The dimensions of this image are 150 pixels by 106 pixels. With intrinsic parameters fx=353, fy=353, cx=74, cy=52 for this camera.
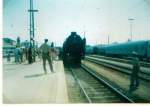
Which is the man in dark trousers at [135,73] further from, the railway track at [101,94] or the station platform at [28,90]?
the station platform at [28,90]

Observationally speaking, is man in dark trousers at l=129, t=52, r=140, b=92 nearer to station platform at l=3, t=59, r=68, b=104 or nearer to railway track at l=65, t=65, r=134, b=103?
railway track at l=65, t=65, r=134, b=103

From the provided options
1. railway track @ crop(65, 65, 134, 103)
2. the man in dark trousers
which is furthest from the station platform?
the man in dark trousers

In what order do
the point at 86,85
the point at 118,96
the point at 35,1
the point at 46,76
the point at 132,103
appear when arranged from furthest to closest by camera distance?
the point at 86,85, the point at 46,76, the point at 118,96, the point at 35,1, the point at 132,103

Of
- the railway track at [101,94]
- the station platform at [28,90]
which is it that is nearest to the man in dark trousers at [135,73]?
the railway track at [101,94]

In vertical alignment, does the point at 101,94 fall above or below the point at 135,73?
below

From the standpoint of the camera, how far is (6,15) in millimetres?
5922

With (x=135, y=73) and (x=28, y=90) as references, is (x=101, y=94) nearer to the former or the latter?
(x=135, y=73)

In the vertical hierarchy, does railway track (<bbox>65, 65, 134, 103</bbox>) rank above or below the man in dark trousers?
below

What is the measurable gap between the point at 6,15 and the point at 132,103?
2545 mm

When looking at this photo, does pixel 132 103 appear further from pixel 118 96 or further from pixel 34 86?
pixel 34 86

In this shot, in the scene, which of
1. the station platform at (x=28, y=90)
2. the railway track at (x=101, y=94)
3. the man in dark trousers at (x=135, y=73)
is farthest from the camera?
the man in dark trousers at (x=135, y=73)

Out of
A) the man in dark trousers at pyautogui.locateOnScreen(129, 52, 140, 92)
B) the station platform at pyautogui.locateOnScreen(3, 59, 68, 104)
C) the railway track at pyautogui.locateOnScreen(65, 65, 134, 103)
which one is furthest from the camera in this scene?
the man in dark trousers at pyautogui.locateOnScreen(129, 52, 140, 92)

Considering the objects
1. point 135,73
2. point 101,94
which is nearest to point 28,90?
point 101,94

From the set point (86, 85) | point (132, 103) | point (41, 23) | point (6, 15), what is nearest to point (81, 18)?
point (41, 23)
